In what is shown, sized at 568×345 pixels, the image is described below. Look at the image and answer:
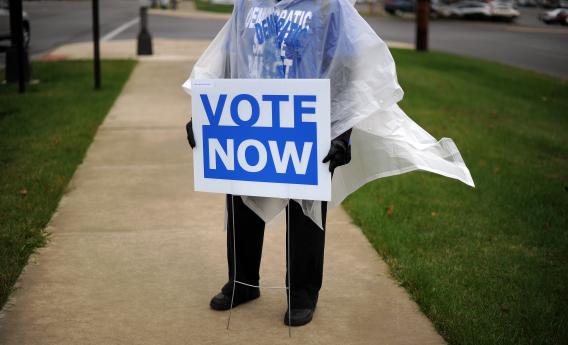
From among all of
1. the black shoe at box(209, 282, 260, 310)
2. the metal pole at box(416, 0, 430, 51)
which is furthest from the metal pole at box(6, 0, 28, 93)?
the metal pole at box(416, 0, 430, 51)

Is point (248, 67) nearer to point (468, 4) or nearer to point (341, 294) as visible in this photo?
point (341, 294)

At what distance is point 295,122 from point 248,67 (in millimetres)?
422

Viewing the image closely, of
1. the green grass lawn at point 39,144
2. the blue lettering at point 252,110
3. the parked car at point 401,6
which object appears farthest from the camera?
the parked car at point 401,6

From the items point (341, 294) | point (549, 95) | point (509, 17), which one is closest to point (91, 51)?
point (549, 95)

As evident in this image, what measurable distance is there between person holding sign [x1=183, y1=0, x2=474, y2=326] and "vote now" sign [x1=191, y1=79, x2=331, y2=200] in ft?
0.34

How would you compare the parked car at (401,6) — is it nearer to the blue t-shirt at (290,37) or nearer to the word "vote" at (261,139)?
the blue t-shirt at (290,37)

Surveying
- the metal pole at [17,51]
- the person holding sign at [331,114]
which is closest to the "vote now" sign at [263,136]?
the person holding sign at [331,114]

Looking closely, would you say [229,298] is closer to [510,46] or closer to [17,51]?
[17,51]

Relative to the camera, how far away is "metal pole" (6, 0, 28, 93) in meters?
10.9

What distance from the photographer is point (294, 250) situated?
3.86 meters

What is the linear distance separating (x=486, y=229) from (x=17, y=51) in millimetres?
8196

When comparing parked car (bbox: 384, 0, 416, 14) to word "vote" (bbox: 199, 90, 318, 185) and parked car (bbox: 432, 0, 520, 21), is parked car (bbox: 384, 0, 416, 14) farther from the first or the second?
word "vote" (bbox: 199, 90, 318, 185)

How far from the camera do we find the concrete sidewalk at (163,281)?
3.78 metres

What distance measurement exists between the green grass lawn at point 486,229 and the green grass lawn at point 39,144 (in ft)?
7.79
